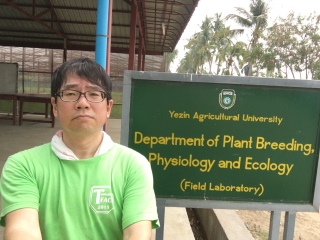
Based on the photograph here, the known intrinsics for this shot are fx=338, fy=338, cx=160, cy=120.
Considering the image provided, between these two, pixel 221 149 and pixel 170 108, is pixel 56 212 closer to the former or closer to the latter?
pixel 170 108

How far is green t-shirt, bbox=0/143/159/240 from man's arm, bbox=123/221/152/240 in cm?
2

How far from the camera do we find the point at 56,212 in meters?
1.24

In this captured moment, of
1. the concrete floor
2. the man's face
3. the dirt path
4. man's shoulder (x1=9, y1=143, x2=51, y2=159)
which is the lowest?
the dirt path

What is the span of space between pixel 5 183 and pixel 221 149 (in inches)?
45.5

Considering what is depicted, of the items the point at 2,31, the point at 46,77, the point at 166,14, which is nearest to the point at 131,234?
the point at 166,14

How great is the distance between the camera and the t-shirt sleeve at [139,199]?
123 centimetres

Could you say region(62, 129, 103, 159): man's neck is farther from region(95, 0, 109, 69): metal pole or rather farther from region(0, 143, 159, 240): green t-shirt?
region(95, 0, 109, 69): metal pole

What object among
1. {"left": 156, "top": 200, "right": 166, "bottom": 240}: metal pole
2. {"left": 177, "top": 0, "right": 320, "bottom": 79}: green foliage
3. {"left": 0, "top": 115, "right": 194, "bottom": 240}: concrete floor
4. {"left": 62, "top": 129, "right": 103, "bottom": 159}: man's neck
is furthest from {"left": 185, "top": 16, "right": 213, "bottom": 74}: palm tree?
{"left": 62, "top": 129, "right": 103, "bottom": 159}: man's neck

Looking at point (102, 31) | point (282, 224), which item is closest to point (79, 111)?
point (102, 31)

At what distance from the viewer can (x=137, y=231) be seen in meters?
1.21

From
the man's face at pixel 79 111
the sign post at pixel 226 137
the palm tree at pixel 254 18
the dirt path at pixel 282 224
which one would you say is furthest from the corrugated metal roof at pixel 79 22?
the palm tree at pixel 254 18

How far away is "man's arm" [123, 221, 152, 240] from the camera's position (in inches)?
47.3

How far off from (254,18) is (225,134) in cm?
3000

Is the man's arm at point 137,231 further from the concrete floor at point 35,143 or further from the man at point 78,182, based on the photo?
the concrete floor at point 35,143
